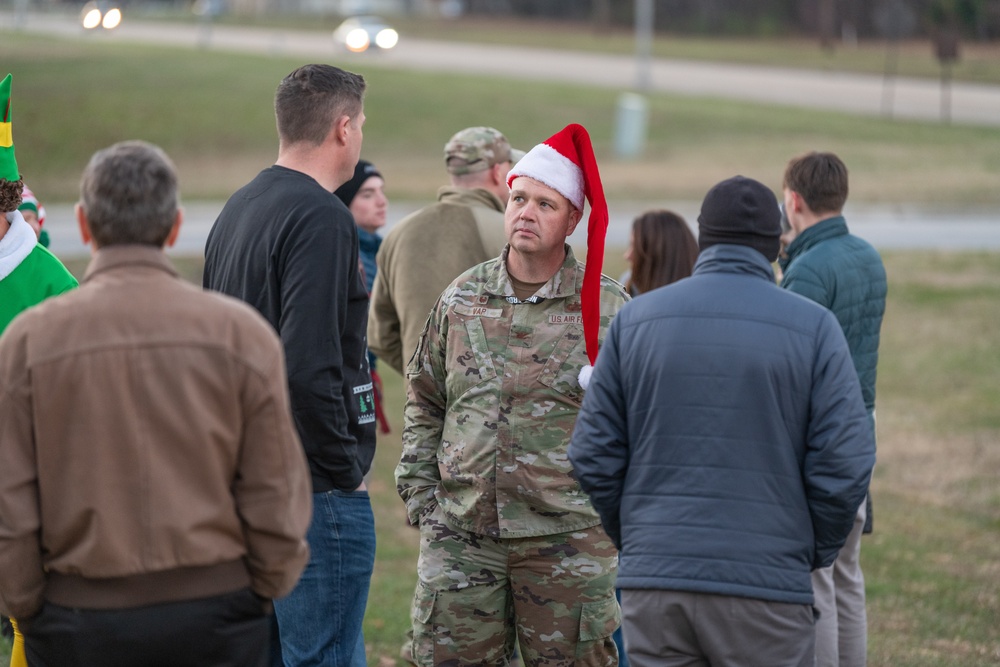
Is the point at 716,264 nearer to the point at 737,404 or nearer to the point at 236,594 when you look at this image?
the point at 737,404

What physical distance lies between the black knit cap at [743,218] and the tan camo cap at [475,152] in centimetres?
215

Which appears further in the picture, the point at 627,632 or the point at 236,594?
the point at 627,632

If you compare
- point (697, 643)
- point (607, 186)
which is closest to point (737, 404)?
point (697, 643)

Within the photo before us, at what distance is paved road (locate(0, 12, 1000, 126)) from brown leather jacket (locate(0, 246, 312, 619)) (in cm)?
3519

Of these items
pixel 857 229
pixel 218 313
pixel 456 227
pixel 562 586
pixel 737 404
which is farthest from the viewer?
pixel 857 229

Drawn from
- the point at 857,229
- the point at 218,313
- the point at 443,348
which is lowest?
the point at 857,229

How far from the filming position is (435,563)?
4.17 meters

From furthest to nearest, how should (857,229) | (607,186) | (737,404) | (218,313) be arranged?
1. (607,186)
2. (857,229)
3. (737,404)
4. (218,313)

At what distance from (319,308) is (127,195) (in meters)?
0.98

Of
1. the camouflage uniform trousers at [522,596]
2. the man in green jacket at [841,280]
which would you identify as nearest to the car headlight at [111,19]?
the man in green jacket at [841,280]

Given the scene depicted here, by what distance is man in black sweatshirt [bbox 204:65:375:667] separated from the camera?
12.4 feet

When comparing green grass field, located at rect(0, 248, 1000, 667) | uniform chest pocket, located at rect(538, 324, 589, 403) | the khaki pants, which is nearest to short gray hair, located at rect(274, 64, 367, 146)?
uniform chest pocket, located at rect(538, 324, 589, 403)

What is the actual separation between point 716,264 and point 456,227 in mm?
2192

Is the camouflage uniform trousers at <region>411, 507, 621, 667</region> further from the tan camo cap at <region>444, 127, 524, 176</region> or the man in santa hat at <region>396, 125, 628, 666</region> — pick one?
the tan camo cap at <region>444, 127, 524, 176</region>
